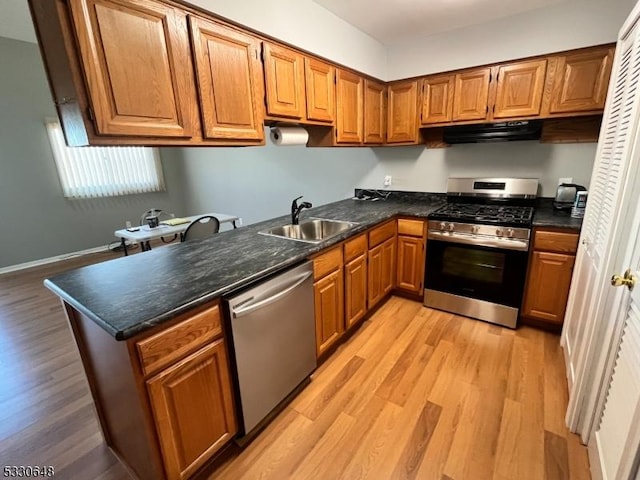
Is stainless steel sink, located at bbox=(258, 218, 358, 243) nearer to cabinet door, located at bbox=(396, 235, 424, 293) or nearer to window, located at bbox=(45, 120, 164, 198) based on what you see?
cabinet door, located at bbox=(396, 235, 424, 293)

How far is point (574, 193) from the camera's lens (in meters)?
2.38

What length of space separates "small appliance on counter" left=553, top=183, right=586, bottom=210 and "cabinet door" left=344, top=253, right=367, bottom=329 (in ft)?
5.35

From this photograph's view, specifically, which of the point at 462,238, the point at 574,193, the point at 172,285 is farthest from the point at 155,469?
the point at 574,193

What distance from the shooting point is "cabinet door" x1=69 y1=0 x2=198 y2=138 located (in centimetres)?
119

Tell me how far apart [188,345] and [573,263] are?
8.30 feet

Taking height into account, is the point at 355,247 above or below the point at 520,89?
below

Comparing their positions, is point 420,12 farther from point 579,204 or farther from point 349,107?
point 579,204

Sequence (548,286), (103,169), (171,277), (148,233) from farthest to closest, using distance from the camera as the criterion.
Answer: (103,169) < (148,233) < (548,286) < (171,277)

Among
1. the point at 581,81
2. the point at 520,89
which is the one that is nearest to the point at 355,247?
the point at 520,89

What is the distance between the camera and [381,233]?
2.60m

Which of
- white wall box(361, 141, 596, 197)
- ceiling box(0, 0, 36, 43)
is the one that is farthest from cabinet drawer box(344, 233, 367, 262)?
ceiling box(0, 0, 36, 43)

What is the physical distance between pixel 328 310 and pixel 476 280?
52.7 inches

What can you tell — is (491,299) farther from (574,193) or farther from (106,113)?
(106,113)

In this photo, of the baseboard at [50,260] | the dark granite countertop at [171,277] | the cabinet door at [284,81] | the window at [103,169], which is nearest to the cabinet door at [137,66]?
the cabinet door at [284,81]
